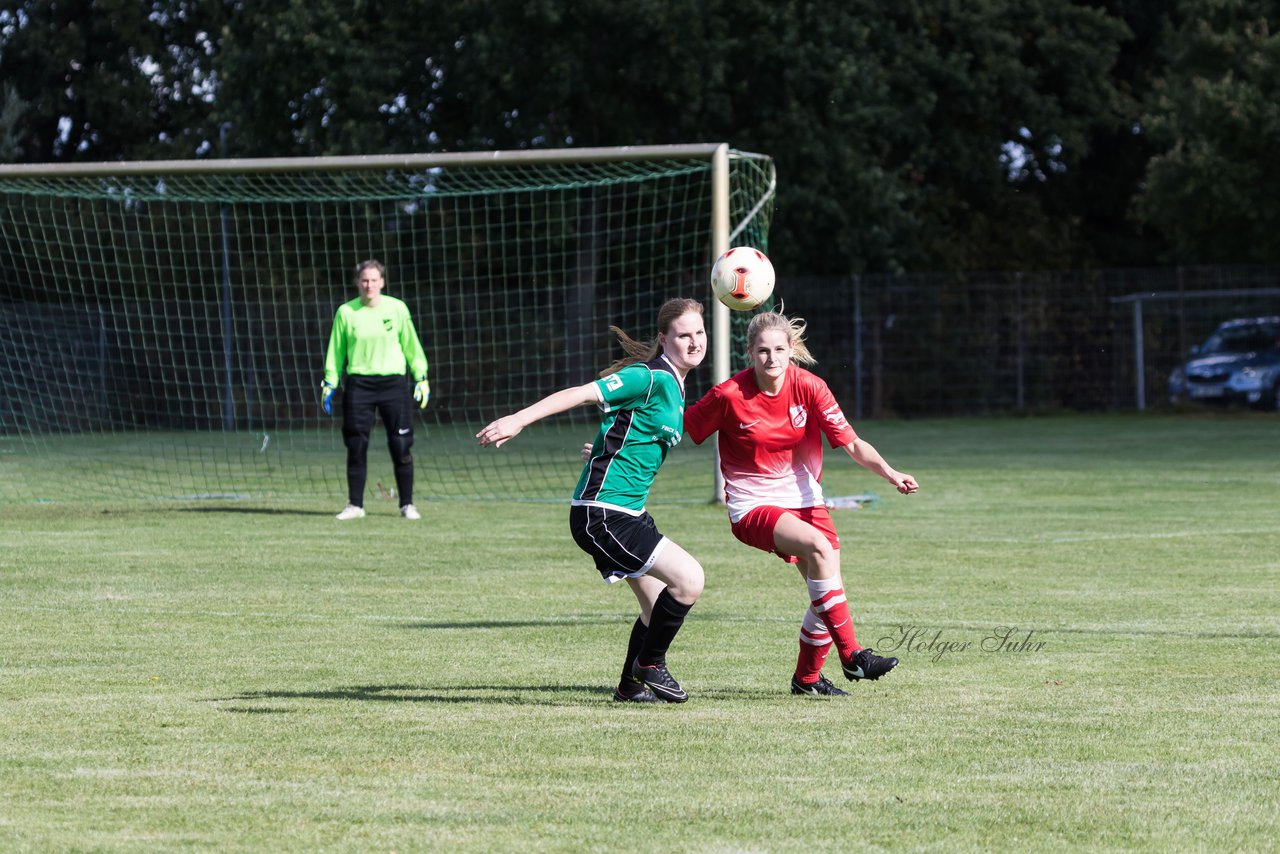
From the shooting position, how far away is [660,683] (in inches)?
250

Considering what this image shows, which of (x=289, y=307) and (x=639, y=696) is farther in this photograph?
(x=289, y=307)

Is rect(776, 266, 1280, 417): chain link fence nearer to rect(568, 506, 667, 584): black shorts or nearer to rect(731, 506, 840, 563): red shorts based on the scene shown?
rect(731, 506, 840, 563): red shorts

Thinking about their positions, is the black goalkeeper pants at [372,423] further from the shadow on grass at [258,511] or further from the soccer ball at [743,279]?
the soccer ball at [743,279]

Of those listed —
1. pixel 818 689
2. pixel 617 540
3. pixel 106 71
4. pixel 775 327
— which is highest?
pixel 106 71

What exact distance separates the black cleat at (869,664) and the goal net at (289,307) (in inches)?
550

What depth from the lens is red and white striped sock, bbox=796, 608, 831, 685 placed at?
651 cm

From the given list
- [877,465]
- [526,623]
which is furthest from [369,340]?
[877,465]

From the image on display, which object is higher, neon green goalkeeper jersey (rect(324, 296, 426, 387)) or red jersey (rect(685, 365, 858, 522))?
red jersey (rect(685, 365, 858, 522))

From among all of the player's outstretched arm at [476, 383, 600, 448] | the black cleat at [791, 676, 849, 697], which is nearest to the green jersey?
the player's outstretched arm at [476, 383, 600, 448]

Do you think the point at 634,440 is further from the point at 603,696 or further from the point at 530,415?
the point at 603,696

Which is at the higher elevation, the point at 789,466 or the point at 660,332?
the point at 660,332

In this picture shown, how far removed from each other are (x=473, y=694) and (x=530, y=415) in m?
1.25

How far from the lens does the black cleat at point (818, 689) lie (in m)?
6.54

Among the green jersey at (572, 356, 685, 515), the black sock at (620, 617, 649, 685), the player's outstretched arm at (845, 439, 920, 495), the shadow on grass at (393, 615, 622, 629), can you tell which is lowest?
the shadow on grass at (393, 615, 622, 629)
